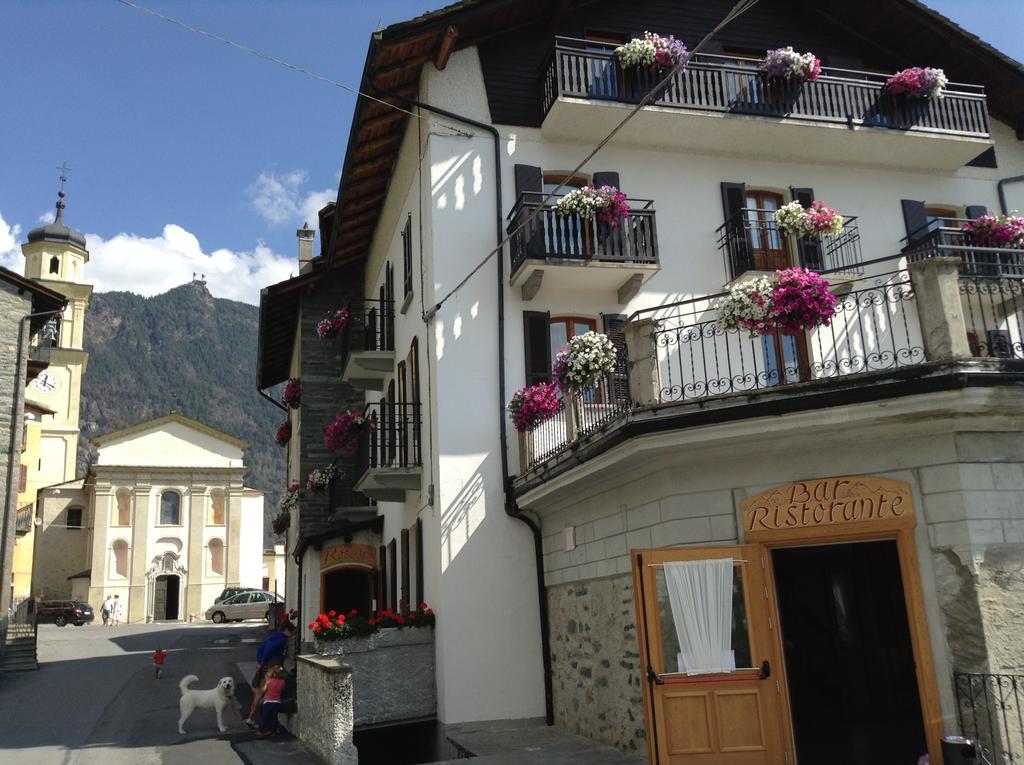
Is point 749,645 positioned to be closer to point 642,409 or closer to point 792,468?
point 792,468

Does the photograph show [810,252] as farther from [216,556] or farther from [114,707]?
[216,556]

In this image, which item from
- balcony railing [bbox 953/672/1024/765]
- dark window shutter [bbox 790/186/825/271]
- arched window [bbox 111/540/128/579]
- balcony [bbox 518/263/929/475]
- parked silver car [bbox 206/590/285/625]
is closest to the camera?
balcony railing [bbox 953/672/1024/765]

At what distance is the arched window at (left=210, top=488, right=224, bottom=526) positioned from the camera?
61.6 meters

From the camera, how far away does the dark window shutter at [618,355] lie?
1312cm

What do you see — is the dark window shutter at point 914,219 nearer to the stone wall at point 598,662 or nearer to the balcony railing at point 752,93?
the balcony railing at point 752,93

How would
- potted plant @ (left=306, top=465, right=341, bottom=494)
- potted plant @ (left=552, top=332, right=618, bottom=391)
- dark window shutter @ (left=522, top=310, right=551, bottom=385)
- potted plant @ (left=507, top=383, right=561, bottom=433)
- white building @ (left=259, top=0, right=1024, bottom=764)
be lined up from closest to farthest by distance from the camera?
white building @ (left=259, top=0, right=1024, bottom=764) → potted plant @ (left=552, top=332, right=618, bottom=391) → potted plant @ (left=507, top=383, right=561, bottom=433) → dark window shutter @ (left=522, top=310, right=551, bottom=385) → potted plant @ (left=306, top=465, right=341, bottom=494)

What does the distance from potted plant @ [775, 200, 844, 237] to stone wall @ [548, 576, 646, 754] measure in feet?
22.9

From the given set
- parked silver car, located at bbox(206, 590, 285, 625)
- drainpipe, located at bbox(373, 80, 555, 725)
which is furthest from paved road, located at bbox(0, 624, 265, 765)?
parked silver car, located at bbox(206, 590, 285, 625)

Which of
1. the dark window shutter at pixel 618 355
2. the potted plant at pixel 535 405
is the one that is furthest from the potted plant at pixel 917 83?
the potted plant at pixel 535 405

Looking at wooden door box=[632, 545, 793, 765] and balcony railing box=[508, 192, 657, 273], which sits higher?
balcony railing box=[508, 192, 657, 273]

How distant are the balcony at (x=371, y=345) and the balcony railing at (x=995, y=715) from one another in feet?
43.9

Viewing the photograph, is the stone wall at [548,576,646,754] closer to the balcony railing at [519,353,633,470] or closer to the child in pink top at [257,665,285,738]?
the balcony railing at [519,353,633,470]

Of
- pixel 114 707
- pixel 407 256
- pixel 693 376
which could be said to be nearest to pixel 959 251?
pixel 693 376

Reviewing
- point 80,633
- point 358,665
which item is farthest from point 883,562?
point 80,633
